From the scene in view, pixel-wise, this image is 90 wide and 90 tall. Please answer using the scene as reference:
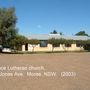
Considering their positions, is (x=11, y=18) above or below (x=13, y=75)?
above

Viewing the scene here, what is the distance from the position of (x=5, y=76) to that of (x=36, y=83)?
2923 mm

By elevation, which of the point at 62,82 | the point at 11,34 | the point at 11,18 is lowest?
the point at 62,82

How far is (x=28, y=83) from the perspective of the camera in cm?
1171

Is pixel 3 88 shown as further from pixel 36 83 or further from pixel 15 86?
pixel 36 83

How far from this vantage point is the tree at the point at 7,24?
47.1m

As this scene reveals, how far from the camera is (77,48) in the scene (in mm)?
73688

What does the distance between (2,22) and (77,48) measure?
32.0 m

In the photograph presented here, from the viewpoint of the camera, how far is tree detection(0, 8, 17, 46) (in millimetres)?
47103

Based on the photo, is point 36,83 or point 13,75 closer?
point 36,83

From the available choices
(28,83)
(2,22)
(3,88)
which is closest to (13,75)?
(28,83)

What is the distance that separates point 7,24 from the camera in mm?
48094

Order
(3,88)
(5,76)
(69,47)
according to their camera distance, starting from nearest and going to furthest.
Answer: (3,88) → (5,76) → (69,47)

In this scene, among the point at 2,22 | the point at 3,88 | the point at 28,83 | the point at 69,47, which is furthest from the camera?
the point at 69,47

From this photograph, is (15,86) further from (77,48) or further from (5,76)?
(77,48)
